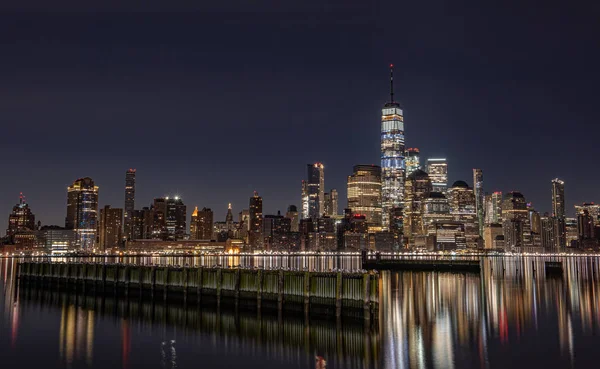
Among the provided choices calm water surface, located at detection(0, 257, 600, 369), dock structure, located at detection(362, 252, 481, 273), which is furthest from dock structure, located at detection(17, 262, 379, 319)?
dock structure, located at detection(362, 252, 481, 273)

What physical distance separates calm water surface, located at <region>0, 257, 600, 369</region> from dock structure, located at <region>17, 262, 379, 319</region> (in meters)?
1.67

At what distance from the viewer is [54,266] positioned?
60.9 meters

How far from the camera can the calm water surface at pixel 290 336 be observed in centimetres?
2453

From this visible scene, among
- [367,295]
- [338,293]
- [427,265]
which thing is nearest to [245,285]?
[338,293]

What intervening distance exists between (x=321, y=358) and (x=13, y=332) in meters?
19.9

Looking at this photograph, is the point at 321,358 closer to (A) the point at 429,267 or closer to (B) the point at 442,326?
(B) the point at 442,326

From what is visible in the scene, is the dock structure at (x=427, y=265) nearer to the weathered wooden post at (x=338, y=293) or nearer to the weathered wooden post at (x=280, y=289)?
the weathered wooden post at (x=280, y=289)

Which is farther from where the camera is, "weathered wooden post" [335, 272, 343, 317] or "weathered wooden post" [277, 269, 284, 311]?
"weathered wooden post" [277, 269, 284, 311]

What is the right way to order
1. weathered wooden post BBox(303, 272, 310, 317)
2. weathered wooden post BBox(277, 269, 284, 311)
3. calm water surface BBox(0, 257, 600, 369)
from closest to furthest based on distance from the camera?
calm water surface BBox(0, 257, 600, 369)
weathered wooden post BBox(303, 272, 310, 317)
weathered wooden post BBox(277, 269, 284, 311)

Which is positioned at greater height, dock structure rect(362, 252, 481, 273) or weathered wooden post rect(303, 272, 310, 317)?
weathered wooden post rect(303, 272, 310, 317)

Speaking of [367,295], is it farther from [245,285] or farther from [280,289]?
[245,285]

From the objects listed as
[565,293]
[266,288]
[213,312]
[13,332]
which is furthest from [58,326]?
[565,293]

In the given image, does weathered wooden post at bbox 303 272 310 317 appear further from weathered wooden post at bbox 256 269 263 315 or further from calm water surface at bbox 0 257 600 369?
weathered wooden post at bbox 256 269 263 315

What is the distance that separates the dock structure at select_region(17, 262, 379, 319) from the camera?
1348 inches
